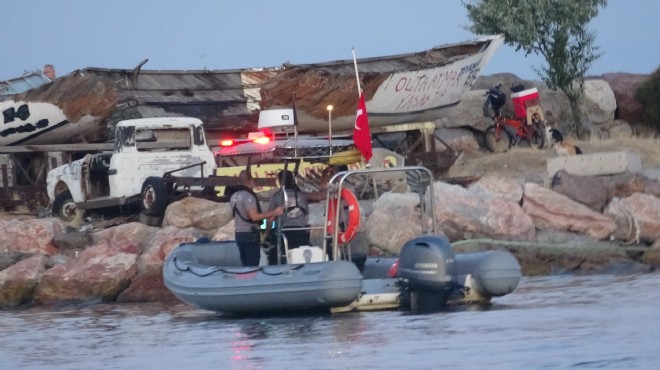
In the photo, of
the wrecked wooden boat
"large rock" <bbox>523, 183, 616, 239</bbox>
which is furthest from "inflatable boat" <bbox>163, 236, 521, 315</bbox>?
the wrecked wooden boat

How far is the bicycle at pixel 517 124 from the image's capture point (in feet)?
103

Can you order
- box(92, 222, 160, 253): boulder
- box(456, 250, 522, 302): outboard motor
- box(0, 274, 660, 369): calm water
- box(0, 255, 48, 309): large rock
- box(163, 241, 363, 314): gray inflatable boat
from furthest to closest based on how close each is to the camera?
box(92, 222, 160, 253): boulder < box(0, 255, 48, 309): large rock < box(456, 250, 522, 302): outboard motor < box(163, 241, 363, 314): gray inflatable boat < box(0, 274, 660, 369): calm water

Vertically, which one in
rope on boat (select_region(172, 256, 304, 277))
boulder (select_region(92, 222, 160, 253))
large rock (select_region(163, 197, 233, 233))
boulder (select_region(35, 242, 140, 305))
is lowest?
boulder (select_region(35, 242, 140, 305))

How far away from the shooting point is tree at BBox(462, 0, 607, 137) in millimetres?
34375

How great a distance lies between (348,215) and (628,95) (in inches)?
789

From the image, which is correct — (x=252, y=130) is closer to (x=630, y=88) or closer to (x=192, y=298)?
(x=630, y=88)

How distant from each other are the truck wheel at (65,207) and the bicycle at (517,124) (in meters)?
9.36

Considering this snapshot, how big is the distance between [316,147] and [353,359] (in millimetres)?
7507

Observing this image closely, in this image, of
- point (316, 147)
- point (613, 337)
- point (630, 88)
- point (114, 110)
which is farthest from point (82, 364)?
point (630, 88)

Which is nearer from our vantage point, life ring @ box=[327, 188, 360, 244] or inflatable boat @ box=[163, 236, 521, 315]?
inflatable boat @ box=[163, 236, 521, 315]

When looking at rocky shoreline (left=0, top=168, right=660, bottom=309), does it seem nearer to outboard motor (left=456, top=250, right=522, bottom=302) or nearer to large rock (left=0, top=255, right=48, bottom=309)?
large rock (left=0, top=255, right=48, bottom=309)

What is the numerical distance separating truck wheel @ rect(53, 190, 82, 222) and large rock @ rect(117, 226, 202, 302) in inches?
158

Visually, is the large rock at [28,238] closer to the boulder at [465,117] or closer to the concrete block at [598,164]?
the concrete block at [598,164]

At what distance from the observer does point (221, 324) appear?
17.6m
